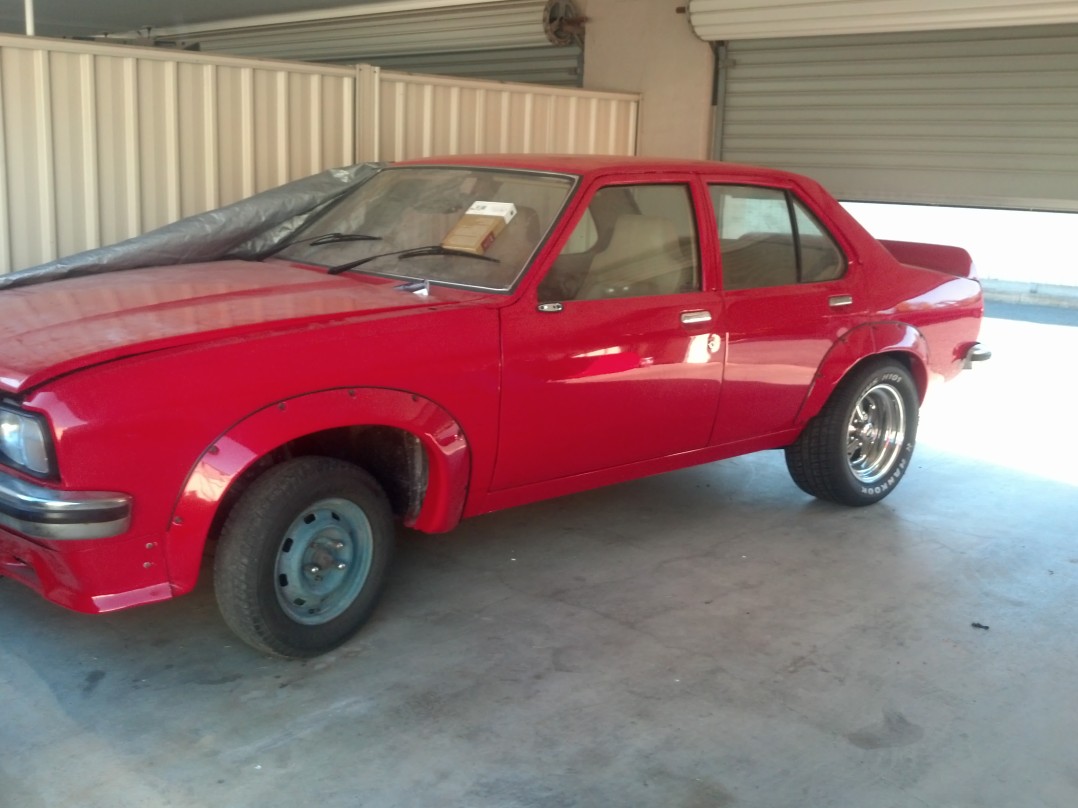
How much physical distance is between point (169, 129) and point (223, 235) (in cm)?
115

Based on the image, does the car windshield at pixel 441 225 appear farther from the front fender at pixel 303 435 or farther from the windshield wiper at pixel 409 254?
the front fender at pixel 303 435

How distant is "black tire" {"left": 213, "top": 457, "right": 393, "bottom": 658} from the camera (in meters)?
3.26

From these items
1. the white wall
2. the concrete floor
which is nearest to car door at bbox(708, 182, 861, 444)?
the concrete floor

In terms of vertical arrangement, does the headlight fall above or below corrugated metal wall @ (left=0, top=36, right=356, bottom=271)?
below

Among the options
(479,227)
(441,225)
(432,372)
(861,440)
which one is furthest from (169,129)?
(861,440)

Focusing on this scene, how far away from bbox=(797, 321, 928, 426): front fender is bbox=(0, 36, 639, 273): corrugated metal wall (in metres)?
3.35

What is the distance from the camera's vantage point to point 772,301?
4.67 metres

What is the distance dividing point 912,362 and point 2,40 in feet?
15.5

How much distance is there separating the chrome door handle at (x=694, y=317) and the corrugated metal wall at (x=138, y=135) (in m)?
3.13

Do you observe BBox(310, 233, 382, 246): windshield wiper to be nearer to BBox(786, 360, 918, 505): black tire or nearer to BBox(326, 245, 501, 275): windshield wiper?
BBox(326, 245, 501, 275): windshield wiper

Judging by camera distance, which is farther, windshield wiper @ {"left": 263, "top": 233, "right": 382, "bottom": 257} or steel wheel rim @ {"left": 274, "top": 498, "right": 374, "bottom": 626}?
windshield wiper @ {"left": 263, "top": 233, "right": 382, "bottom": 257}

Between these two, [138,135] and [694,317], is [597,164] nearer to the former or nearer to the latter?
[694,317]

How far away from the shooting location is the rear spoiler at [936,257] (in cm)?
580

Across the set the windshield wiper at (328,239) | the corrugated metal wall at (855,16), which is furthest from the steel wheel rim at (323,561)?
the corrugated metal wall at (855,16)
